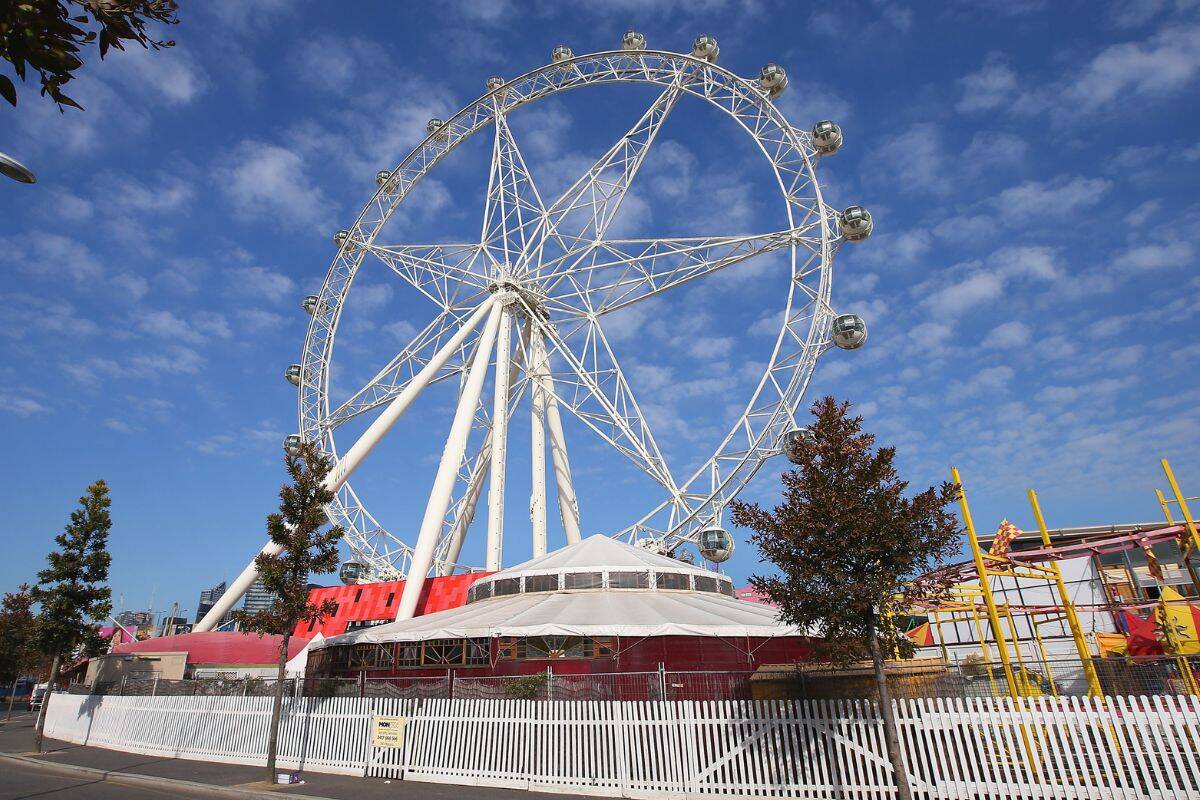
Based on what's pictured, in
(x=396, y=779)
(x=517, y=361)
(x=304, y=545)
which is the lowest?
(x=396, y=779)

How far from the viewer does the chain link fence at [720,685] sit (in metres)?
10.4

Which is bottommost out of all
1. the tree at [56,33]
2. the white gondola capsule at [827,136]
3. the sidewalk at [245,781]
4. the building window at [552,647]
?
the sidewalk at [245,781]

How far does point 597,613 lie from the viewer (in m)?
16.6

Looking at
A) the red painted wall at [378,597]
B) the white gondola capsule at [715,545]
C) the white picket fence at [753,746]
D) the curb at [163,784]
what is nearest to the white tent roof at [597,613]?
the white gondola capsule at [715,545]

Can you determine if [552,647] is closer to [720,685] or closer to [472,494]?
[720,685]

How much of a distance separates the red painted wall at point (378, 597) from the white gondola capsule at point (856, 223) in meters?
20.6

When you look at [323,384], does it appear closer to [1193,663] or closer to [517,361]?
[517,361]

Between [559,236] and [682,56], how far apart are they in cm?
919

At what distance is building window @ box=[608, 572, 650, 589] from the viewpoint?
19.6 m

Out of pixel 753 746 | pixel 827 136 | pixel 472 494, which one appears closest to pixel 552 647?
pixel 753 746

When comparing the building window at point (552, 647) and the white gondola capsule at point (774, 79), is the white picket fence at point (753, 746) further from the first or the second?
the white gondola capsule at point (774, 79)

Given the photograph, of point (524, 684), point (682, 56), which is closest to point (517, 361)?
point (682, 56)

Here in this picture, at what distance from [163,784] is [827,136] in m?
27.1

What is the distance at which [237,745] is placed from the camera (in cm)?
1475
